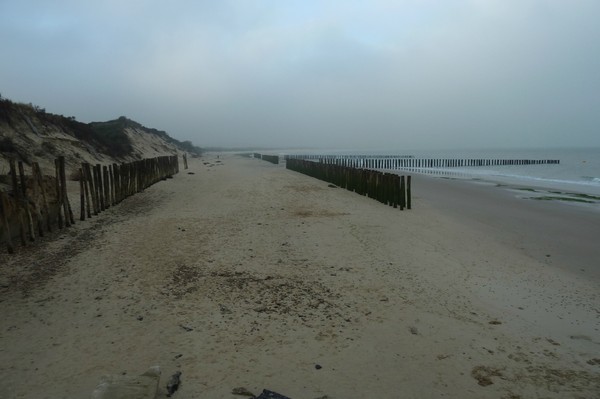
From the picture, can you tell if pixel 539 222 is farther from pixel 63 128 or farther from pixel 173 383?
pixel 63 128

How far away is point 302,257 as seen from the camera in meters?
8.34

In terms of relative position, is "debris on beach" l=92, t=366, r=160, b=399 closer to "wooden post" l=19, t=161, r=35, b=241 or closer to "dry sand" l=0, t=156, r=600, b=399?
"dry sand" l=0, t=156, r=600, b=399

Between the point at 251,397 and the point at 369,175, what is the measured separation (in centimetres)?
1499

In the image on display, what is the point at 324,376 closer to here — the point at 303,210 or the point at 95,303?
the point at 95,303

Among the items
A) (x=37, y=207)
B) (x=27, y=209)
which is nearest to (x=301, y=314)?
(x=27, y=209)

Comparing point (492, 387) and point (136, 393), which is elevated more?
point (136, 393)

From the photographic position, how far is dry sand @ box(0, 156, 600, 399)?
13.7 feet

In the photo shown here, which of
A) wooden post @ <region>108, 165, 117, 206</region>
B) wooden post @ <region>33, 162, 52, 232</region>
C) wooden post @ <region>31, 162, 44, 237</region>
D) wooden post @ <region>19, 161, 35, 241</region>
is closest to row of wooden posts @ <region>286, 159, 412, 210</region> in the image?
wooden post @ <region>108, 165, 117, 206</region>

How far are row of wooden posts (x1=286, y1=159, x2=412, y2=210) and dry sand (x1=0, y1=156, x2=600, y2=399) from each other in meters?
4.52

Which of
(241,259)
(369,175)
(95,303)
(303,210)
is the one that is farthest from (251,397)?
(369,175)

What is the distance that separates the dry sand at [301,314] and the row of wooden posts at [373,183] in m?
4.52

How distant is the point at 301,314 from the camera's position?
563cm

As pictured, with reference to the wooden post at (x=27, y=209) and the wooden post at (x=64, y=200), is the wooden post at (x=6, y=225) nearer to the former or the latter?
the wooden post at (x=27, y=209)

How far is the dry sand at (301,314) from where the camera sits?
4.19 metres
